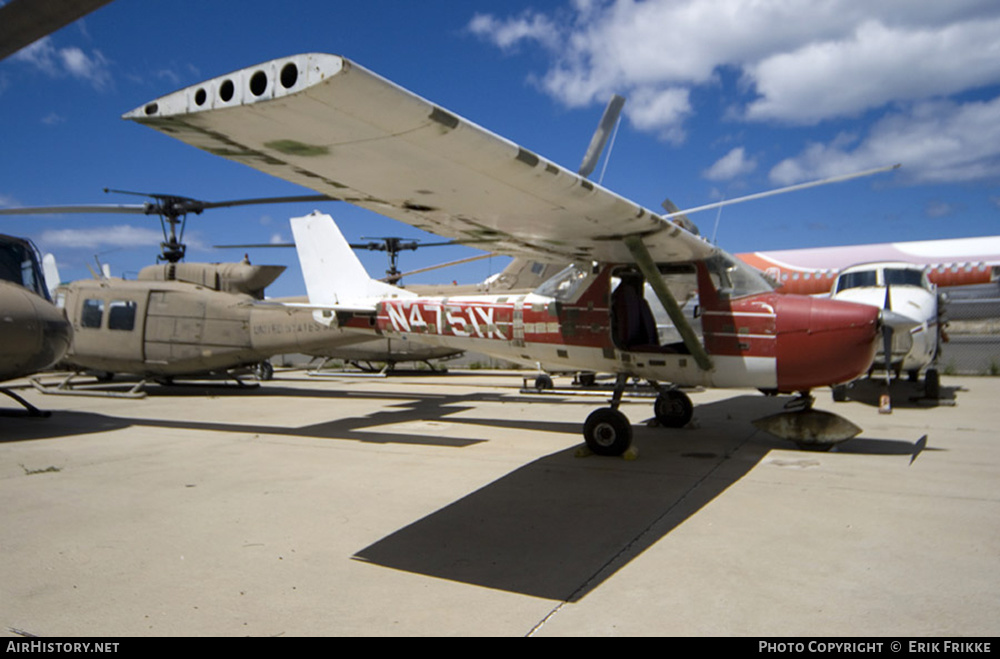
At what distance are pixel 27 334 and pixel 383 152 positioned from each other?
6461 mm

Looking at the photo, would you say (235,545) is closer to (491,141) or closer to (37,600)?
(37,600)

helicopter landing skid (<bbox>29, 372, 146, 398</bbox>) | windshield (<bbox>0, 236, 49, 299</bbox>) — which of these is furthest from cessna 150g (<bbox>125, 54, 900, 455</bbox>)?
helicopter landing skid (<bbox>29, 372, 146, 398</bbox>)

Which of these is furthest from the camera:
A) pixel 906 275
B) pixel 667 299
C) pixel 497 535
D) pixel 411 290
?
pixel 411 290

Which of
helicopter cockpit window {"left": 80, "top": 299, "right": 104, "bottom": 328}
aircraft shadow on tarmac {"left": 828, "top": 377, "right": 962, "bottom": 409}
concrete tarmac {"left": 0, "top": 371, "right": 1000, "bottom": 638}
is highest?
helicopter cockpit window {"left": 80, "top": 299, "right": 104, "bottom": 328}

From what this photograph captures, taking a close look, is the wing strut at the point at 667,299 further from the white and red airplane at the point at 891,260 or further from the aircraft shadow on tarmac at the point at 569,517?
the white and red airplane at the point at 891,260

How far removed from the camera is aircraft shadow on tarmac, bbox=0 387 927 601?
3.33 meters

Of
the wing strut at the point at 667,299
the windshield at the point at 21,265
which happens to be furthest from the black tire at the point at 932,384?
the windshield at the point at 21,265

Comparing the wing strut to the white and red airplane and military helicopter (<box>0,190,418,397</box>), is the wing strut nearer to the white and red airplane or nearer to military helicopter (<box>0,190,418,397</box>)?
military helicopter (<box>0,190,418,397</box>)

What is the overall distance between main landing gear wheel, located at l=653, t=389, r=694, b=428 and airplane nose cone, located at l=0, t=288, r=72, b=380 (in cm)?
776

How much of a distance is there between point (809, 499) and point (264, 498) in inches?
161

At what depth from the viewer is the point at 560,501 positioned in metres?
4.61

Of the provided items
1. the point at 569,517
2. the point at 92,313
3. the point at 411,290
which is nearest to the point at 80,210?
the point at 92,313

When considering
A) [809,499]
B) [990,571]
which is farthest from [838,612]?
[809,499]

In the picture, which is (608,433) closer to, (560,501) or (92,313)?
(560,501)
